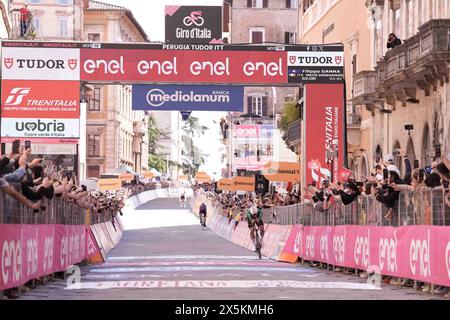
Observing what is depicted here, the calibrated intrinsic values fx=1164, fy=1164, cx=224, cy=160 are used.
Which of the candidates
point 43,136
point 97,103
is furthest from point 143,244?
point 97,103

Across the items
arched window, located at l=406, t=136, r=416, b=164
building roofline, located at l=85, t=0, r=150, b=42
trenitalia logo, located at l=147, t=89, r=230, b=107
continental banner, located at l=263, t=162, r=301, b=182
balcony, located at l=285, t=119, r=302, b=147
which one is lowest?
continental banner, located at l=263, t=162, r=301, b=182

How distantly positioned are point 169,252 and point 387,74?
9.35m

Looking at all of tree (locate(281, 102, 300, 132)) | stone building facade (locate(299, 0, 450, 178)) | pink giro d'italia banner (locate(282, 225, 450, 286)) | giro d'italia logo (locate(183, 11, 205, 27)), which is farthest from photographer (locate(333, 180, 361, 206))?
tree (locate(281, 102, 300, 132))

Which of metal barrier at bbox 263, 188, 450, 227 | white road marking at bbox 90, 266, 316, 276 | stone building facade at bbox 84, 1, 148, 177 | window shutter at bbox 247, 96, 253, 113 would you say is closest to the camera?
metal barrier at bbox 263, 188, 450, 227

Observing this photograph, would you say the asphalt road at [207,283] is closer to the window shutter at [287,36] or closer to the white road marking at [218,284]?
the white road marking at [218,284]

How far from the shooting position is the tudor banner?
38.3 meters

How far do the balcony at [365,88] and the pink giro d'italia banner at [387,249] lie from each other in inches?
560

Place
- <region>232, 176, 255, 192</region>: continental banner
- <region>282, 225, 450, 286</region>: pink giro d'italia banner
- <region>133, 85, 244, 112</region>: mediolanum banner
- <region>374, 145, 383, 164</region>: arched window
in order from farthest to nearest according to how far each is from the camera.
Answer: <region>232, 176, 255, 192</region>: continental banner < <region>374, 145, 383, 164</region>: arched window < <region>133, 85, 244, 112</region>: mediolanum banner < <region>282, 225, 450, 286</region>: pink giro d'italia banner

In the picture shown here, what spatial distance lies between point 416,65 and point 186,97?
7.92 m

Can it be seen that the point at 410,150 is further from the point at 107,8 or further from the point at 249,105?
the point at 107,8

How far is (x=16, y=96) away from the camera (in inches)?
1446

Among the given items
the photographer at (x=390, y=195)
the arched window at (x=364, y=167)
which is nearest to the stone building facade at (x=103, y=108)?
the arched window at (x=364, y=167)

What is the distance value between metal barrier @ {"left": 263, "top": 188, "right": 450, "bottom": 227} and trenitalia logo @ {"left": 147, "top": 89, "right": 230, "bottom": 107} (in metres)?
6.33

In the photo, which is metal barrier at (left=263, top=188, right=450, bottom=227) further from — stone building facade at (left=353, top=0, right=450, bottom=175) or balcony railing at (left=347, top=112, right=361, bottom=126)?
balcony railing at (left=347, top=112, right=361, bottom=126)
